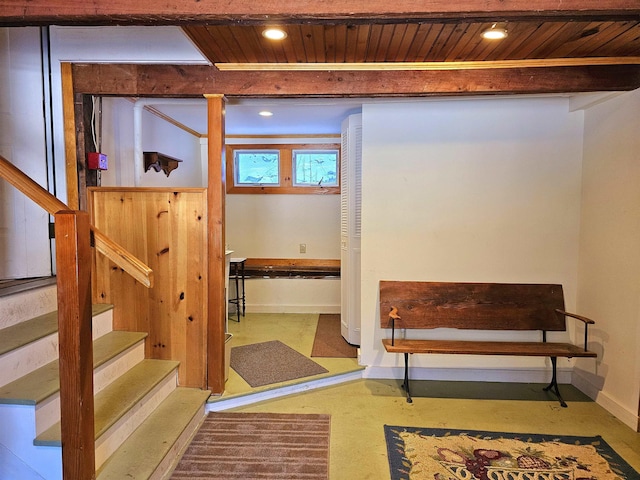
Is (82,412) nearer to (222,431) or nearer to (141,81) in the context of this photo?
(222,431)

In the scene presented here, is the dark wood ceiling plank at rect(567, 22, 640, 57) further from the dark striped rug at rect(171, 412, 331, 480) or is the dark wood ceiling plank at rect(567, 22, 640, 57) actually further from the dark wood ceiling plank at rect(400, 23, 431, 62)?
the dark striped rug at rect(171, 412, 331, 480)

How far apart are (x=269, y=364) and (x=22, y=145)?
Answer: 8.09 ft

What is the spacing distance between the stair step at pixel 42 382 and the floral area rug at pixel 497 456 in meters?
1.80

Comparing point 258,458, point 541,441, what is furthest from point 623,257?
point 258,458

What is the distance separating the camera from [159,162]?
11.7ft

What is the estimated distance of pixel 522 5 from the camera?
1.47m

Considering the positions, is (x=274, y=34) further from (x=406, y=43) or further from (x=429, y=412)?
(x=429, y=412)

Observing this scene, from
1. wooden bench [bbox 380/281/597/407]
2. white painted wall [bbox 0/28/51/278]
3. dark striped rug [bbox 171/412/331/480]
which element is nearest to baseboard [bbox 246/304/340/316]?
wooden bench [bbox 380/281/597/407]

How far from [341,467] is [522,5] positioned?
2.42m

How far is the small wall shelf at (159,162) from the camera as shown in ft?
11.3

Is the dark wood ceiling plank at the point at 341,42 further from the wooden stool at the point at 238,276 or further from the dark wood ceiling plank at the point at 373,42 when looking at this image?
the wooden stool at the point at 238,276

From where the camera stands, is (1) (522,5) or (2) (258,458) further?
(2) (258,458)

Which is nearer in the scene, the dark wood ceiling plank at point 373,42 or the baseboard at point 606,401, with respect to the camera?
the dark wood ceiling plank at point 373,42

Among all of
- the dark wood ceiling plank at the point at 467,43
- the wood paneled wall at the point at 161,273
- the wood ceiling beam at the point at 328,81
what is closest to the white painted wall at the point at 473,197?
the wood ceiling beam at the point at 328,81
